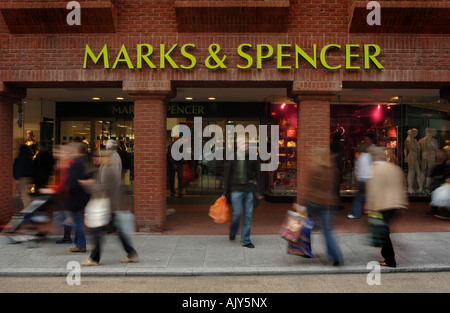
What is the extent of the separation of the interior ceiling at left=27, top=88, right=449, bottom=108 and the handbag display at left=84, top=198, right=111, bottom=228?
5666mm

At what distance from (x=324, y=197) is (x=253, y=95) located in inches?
264

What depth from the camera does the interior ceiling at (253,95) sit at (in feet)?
36.4

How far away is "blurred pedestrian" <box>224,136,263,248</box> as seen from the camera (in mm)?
6950

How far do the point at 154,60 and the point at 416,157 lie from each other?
9.79 metres

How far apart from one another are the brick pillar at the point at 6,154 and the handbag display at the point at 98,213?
3.98m

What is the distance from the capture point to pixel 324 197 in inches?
222

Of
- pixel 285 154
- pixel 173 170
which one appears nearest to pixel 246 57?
pixel 285 154

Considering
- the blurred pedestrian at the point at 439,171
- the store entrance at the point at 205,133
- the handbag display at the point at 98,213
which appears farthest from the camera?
the store entrance at the point at 205,133

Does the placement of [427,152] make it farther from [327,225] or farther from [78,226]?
[78,226]

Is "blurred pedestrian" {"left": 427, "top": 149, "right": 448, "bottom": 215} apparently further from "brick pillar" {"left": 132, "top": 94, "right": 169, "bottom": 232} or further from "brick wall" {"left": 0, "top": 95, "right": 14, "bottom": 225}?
"brick wall" {"left": 0, "top": 95, "right": 14, "bottom": 225}

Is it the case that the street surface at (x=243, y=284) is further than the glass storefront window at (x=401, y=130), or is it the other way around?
the glass storefront window at (x=401, y=130)

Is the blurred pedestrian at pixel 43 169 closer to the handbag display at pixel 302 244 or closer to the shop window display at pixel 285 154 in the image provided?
the handbag display at pixel 302 244

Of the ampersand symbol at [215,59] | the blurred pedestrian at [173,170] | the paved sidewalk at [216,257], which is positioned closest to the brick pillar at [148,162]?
the paved sidewalk at [216,257]

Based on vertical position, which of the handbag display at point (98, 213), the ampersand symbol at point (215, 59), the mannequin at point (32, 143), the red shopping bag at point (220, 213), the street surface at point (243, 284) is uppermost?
the ampersand symbol at point (215, 59)
